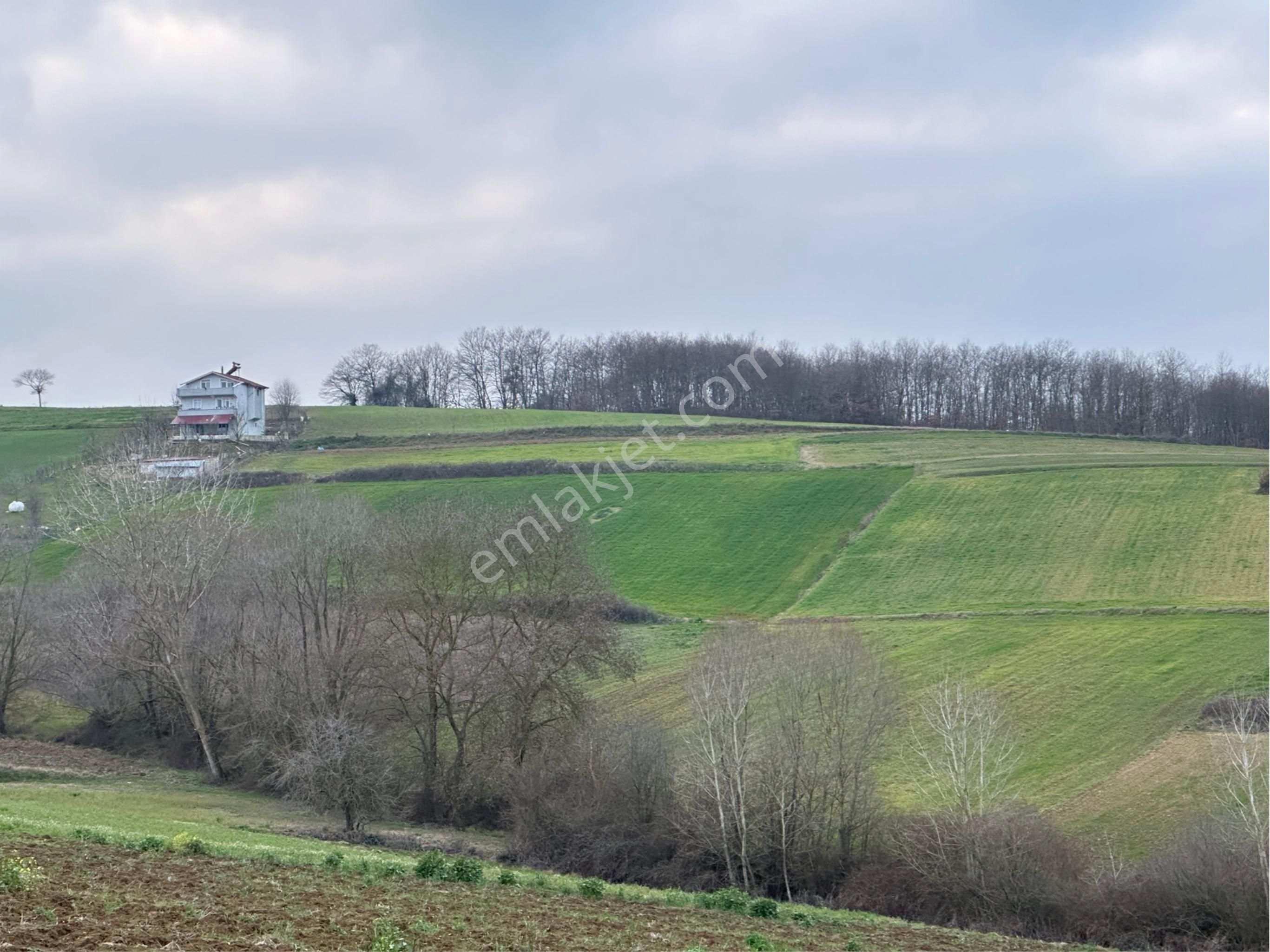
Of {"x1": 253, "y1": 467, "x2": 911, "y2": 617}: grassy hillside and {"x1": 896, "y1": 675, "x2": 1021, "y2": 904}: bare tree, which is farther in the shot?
{"x1": 253, "y1": 467, "x2": 911, "y2": 617}: grassy hillside

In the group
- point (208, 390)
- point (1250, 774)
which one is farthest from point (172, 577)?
point (208, 390)

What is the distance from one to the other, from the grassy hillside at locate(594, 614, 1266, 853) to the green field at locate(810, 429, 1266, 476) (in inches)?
1331

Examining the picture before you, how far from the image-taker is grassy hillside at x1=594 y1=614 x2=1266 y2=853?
31.6m

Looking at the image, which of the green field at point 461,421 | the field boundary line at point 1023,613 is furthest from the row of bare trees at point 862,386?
the field boundary line at point 1023,613

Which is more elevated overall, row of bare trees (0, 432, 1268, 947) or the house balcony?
the house balcony

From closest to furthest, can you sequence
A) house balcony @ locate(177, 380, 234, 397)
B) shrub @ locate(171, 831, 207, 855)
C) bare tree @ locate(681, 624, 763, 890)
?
shrub @ locate(171, 831, 207, 855), bare tree @ locate(681, 624, 763, 890), house balcony @ locate(177, 380, 234, 397)

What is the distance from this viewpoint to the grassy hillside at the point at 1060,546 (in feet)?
176

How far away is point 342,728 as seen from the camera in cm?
3450

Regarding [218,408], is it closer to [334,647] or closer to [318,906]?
[334,647]

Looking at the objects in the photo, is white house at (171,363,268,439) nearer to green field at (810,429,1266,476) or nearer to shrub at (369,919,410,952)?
green field at (810,429,1266,476)

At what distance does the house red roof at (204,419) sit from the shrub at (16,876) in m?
98.4

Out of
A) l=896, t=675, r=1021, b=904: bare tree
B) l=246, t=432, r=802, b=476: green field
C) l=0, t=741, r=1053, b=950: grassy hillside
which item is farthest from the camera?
l=246, t=432, r=802, b=476: green field

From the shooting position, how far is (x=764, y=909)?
21.3 meters

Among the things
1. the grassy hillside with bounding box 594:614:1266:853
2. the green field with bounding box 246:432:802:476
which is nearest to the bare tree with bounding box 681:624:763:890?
the grassy hillside with bounding box 594:614:1266:853
